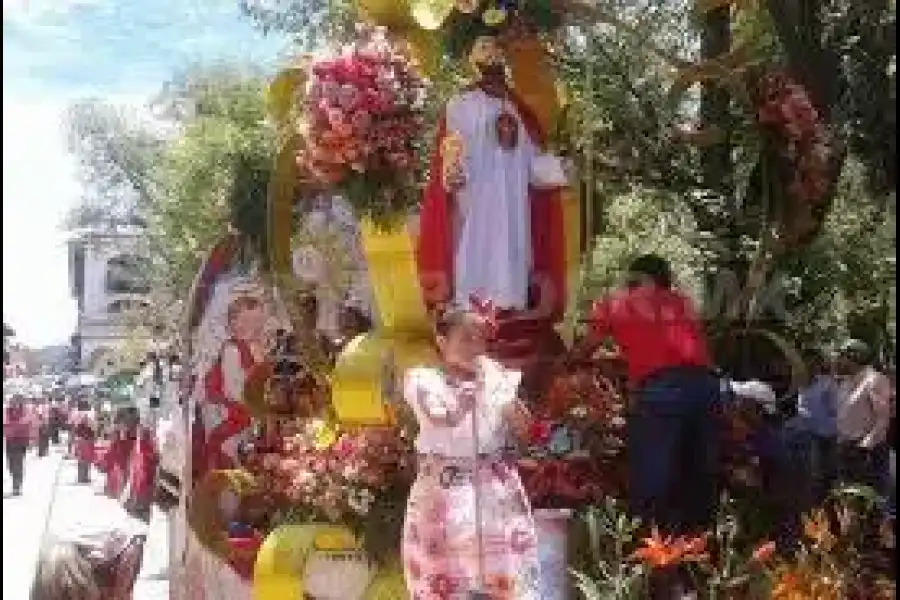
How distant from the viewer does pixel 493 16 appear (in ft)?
20.0

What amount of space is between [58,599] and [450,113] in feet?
7.94

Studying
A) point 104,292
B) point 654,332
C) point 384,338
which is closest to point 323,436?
point 384,338

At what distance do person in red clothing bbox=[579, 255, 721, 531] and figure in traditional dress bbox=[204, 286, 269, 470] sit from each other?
269 cm

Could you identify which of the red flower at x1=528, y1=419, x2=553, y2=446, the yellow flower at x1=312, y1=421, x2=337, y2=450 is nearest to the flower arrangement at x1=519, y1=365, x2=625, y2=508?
the red flower at x1=528, y1=419, x2=553, y2=446

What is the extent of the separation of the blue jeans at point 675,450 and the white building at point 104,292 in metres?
3.92

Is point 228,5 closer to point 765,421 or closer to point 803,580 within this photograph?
point 765,421

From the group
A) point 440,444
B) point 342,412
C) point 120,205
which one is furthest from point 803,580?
point 120,205

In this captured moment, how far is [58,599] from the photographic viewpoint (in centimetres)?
506

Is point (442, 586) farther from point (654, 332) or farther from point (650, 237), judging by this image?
point (650, 237)

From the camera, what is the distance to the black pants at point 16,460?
15252mm

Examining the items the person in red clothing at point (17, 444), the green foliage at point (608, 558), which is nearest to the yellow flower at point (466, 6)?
the green foliage at point (608, 558)

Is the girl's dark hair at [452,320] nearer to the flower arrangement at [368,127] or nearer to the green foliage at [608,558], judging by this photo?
the green foliage at [608,558]

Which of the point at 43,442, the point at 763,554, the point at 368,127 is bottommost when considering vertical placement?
the point at 43,442

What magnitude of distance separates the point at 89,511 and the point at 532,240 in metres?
2.07
